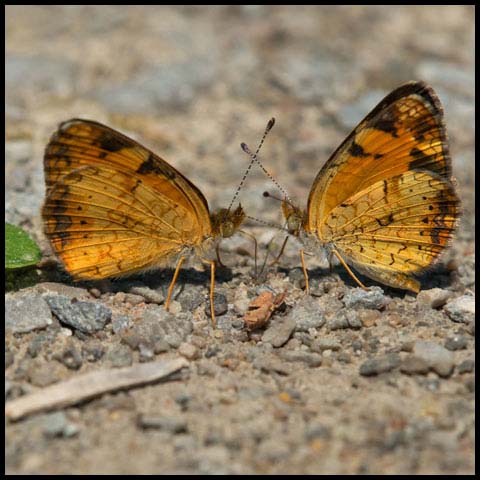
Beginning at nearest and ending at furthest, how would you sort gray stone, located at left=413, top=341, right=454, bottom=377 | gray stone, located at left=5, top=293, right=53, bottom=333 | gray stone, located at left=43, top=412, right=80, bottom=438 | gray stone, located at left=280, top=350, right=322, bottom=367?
gray stone, located at left=43, top=412, right=80, bottom=438
gray stone, located at left=413, top=341, right=454, bottom=377
gray stone, located at left=280, top=350, right=322, bottom=367
gray stone, located at left=5, top=293, right=53, bottom=333

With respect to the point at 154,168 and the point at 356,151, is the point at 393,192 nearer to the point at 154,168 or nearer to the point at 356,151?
the point at 356,151

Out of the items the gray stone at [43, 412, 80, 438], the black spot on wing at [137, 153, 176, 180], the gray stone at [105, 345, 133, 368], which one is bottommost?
the gray stone at [43, 412, 80, 438]

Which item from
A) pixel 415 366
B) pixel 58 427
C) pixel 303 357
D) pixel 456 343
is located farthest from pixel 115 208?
pixel 456 343

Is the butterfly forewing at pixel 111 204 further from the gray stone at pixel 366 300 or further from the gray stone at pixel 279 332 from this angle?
the gray stone at pixel 366 300

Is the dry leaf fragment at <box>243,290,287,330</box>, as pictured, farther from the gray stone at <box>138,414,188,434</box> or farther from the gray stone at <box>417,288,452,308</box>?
the gray stone at <box>138,414,188,434</box>

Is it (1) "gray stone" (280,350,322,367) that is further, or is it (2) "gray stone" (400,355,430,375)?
(1) "gray stone" (280,350,322,367)

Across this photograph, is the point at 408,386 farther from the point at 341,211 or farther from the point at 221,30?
the point at 221,30

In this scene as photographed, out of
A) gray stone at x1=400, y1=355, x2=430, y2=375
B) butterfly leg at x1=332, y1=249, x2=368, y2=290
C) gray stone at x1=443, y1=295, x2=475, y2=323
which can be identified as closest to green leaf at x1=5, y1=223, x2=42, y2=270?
butterfly leg at x1=332, y1=249, x2=368, y2=290

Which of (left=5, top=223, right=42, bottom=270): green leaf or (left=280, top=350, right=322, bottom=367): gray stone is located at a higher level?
(left=5, top=223, right=42, bottom=270): green leaf
